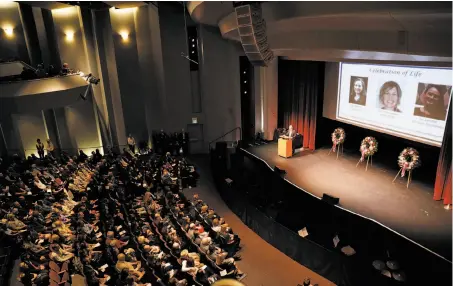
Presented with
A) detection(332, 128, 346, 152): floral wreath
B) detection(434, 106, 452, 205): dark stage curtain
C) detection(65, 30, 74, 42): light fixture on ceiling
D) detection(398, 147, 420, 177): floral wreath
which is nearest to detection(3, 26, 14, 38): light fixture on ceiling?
detection(65, 30, 74, 42): light fixture on ceiling

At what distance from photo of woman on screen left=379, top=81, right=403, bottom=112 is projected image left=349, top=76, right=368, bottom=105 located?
66 cm

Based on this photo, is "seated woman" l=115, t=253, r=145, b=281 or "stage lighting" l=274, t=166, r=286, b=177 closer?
"seated woman" l=115, t=253, r=145, b=281

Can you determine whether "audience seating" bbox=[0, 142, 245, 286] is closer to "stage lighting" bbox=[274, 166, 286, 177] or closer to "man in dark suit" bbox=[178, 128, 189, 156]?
"stage lighting" bbox=[274, 166, 286, 177]

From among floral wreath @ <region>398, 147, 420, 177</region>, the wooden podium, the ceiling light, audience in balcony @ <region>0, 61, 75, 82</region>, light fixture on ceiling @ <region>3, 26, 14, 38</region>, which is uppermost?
light fixture on ceiling @ <region>3, 26, 14, 38</region>

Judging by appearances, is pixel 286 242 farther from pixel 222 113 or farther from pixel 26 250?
pixel 222 113

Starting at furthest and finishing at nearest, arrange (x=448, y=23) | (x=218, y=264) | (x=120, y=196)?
1. (x=120, y=196)
2. (x=218, y=264)
3. (x=448, y=23)

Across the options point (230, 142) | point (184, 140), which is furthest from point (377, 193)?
point (184, 140)

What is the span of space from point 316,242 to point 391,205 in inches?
76.1

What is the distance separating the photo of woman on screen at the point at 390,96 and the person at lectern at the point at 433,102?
24.8 inches

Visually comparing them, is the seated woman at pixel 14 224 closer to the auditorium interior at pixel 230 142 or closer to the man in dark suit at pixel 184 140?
the auditorium interior at pixel 230 142

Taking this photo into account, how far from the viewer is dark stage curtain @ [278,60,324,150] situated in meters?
11.2

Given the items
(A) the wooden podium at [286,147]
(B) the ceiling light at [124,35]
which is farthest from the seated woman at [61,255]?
(B) the ceiling light at [124,35]

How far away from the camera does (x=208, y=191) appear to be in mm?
11570

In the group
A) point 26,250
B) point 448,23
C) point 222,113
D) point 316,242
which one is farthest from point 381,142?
point 26,250
